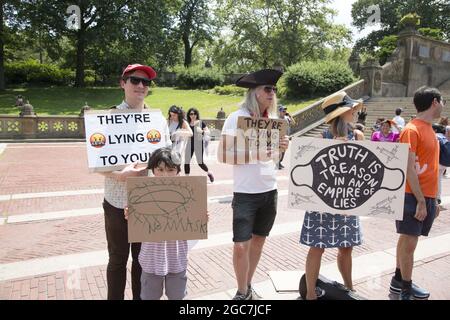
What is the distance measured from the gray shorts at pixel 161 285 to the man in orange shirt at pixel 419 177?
7.43ft

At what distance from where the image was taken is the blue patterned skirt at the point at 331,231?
3.43 metres

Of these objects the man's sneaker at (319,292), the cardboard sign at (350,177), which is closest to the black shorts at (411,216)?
the cardboard sign at (350,177)

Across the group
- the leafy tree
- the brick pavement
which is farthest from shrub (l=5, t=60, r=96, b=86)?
the leafy tree

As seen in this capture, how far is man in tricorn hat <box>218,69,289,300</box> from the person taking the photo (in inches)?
131

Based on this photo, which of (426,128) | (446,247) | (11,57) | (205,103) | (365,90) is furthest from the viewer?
(11,57)

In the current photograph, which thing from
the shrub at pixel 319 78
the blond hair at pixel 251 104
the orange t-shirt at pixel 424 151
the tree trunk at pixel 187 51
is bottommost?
the orange t-shirt at pixel 424 151

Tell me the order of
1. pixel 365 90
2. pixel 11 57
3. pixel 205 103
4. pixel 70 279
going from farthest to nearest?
pixel 11 57
pixel 205 103
pixel 365 90
pixel 70 279

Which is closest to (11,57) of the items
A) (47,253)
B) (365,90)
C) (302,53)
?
(302,53)

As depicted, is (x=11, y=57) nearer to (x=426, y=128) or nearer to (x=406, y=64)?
(x=406, y=64)

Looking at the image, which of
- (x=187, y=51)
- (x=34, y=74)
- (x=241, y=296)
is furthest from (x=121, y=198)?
(x=187, y=51)

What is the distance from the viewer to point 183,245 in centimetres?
303

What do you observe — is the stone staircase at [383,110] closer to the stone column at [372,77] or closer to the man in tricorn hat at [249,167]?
the stone column at [372,77]

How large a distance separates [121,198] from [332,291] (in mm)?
2310

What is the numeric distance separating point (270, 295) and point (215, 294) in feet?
1.90
